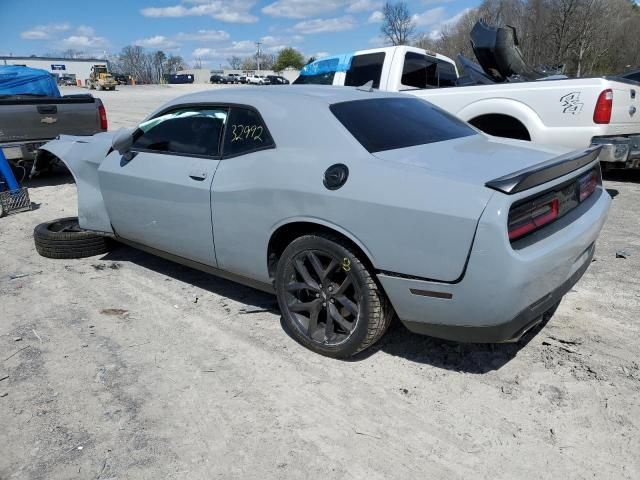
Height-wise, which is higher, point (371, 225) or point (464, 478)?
point (371, 225)

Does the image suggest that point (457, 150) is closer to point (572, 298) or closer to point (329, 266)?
point (329, 266)

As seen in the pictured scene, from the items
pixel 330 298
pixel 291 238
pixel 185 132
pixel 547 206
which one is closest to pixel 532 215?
pixel 547 206

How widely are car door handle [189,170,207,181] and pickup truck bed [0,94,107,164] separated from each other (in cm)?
519

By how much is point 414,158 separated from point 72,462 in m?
2.29

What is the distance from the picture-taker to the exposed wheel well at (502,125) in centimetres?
620

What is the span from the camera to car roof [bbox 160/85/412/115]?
3.31 metres

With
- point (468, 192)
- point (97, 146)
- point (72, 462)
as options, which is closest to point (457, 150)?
point (468, 192)

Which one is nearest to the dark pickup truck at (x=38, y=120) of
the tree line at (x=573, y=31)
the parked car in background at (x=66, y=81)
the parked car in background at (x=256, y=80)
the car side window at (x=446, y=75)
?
the car side window at (x=446, y=75)

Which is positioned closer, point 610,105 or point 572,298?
point 572,298

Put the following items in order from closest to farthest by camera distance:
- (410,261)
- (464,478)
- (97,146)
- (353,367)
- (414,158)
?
(464,478) → (410,261) → (414,158) → (353,367) → (97,146)

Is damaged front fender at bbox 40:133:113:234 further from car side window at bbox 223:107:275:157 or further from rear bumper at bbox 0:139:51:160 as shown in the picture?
rear bumper at bbox 0:139:51:160

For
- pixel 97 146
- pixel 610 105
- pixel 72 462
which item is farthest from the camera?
pixel 610 105

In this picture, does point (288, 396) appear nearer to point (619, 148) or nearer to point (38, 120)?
point (619, 148)

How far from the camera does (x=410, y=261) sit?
8.25 feet
